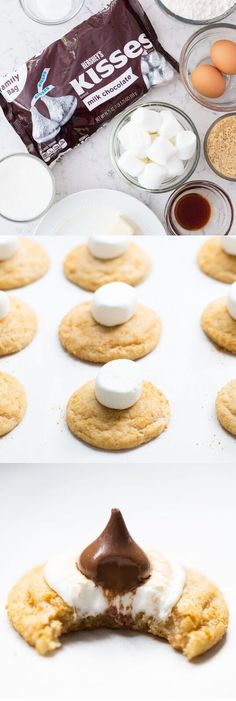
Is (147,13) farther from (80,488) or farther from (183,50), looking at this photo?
(80,488)

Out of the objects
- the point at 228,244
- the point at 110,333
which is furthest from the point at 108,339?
the point at 228,244

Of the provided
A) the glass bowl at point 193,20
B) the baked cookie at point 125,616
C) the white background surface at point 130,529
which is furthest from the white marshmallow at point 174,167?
the baked cookie at point 125,616

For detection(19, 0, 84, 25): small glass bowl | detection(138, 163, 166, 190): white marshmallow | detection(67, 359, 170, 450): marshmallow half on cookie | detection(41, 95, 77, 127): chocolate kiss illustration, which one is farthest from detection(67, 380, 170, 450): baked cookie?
detection(19, 0, 84, 25): small glass bowl

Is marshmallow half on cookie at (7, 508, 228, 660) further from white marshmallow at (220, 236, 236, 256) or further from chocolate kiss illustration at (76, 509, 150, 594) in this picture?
white marshmallow at (220, 236, 236, 256)

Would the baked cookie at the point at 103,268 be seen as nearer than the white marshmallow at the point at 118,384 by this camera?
No

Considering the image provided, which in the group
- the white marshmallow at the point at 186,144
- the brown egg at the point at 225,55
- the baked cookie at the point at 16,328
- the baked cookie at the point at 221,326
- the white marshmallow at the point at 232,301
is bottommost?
the baked cookie at the point at 221,326

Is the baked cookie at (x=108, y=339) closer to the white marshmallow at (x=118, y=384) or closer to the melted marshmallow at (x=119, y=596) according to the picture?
the white marshmallow at (x=118, y=384)
